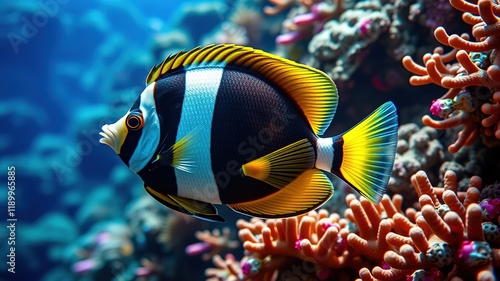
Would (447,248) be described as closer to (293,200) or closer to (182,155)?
(293,200)

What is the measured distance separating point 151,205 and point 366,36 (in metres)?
4.69

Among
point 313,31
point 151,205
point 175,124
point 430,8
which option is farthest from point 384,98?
point 151,205

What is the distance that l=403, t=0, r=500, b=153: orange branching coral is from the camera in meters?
1.76

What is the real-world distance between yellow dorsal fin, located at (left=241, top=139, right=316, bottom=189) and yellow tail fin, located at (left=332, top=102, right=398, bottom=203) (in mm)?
118

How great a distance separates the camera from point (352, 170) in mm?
1349

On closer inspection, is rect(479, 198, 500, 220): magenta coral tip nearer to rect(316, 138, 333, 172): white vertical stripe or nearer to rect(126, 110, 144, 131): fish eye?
rect(316, 138, 333, 172): white vertical stripe

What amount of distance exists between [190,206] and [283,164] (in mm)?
382

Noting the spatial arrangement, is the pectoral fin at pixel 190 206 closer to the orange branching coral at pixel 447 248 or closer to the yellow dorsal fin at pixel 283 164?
the yellow dorsal fin at pixel 283 164

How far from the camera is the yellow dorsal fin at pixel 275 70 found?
136 cm

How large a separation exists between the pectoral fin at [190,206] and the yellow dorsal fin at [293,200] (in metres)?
0.10

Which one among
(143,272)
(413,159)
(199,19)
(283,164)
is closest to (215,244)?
(143,272)

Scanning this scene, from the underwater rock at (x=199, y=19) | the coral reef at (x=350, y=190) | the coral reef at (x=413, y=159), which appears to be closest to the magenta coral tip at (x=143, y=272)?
the coral reef at (x=350, y=190)

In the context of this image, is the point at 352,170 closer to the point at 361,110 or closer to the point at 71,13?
the point at 361,110

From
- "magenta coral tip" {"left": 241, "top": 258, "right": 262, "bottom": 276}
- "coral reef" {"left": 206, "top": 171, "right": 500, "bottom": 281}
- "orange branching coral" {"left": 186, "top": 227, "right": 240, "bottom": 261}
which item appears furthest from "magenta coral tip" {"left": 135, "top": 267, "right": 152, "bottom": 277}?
"magenta coral tip" {"left": 241, "top": 258, "right": 262, "bottom": 276}
